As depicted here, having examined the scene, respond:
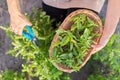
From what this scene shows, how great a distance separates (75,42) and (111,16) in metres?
0.20

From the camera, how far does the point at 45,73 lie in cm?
139

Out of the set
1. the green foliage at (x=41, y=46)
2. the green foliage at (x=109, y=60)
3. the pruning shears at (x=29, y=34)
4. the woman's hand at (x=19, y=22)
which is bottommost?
the green foliage at (x=109, y=60)

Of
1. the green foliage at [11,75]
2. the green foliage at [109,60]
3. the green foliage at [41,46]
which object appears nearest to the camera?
the green foliage at [41,46]

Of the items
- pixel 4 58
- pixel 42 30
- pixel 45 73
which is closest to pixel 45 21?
pixel 42 30

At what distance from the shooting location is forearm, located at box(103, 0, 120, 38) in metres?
1.06

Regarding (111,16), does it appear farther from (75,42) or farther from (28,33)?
(28,33)

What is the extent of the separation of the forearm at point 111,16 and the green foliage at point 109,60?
14.6 inches

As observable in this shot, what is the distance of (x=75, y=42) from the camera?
1161 mm

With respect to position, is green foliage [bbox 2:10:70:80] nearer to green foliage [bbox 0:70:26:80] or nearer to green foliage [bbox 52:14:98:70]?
green foliage [bbox 52:14:98:70]

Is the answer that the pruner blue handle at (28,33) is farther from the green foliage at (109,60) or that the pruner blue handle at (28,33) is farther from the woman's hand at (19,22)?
the green foliage at (109,60)

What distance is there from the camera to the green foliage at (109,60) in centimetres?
153

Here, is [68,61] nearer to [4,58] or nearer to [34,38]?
[34,38]

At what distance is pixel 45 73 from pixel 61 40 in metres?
0.32

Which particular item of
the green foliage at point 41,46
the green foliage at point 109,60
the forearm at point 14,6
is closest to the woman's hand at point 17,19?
the forearm at point 14,6
